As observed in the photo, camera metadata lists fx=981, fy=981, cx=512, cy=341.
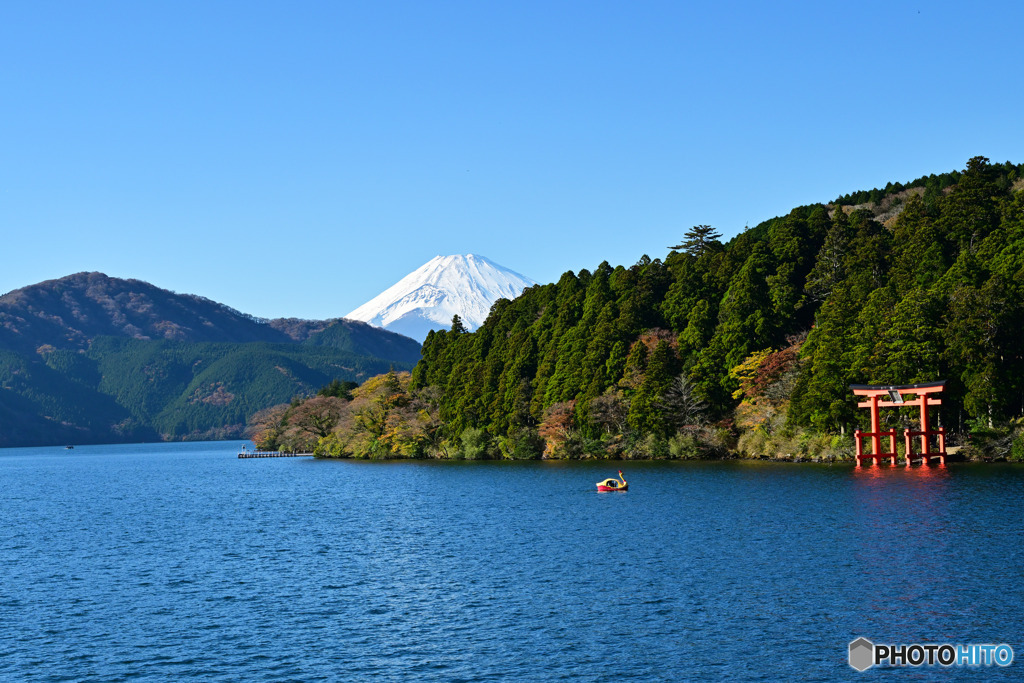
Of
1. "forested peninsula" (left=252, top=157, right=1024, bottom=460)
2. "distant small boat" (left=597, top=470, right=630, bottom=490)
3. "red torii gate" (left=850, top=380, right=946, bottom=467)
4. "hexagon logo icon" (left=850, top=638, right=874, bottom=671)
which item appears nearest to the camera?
"hexagon logo icon" (left=850, top=638, right=874, bottom=671)

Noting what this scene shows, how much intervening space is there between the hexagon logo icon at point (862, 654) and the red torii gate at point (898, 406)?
4885 cm

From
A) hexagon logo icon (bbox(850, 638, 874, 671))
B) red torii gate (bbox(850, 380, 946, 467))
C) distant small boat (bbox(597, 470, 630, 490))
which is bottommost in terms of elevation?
hexagon logo icon (bbox(850, 638, 874, 671))

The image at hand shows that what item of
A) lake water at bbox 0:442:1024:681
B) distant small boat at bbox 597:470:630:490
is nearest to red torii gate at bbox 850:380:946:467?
lake water at bbox 0:442:1024:681

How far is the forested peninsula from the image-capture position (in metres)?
73.0

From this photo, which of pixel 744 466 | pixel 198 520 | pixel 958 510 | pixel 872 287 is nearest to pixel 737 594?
pixel 958 510

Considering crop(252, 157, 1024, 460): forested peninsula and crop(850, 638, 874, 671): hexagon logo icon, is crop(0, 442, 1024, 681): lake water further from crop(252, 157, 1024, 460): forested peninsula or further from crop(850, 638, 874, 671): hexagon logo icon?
crop(252, 157, 1024, 460): forested peninsula

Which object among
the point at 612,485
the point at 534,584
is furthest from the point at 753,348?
the point at 534,584

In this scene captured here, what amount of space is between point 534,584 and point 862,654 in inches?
513

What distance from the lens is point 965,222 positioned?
85062 millimetres

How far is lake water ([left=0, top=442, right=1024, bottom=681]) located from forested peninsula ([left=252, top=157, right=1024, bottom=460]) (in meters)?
12.7

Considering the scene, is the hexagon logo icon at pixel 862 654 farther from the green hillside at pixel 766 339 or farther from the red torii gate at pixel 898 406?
the green hillside at pixel 766 339

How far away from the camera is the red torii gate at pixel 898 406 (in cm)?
6975

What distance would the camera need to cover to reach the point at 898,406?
71.4m

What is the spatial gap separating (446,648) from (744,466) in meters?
54.8
